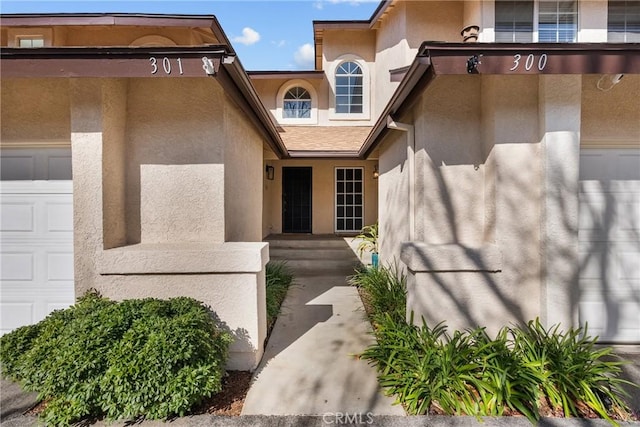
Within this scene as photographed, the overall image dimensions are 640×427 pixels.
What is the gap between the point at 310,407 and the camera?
9.64ft

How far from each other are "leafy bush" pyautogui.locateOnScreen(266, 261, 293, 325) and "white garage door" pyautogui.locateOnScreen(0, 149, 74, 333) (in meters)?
2.80

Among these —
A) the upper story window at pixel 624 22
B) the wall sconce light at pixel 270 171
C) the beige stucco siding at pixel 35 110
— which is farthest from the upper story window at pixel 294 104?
the upper story window at pixel 624 22

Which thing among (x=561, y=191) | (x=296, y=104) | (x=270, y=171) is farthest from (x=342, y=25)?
(x=561, y=191)

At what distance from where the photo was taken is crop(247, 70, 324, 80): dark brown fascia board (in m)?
10.8

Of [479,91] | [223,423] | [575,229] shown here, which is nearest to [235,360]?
[223,423]

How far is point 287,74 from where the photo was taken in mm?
11000

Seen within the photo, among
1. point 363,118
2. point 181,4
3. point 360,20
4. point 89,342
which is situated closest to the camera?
point 89,342

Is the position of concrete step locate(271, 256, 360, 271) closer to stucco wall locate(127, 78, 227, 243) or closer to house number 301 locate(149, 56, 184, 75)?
stucco wall locate(127, 78, 227, 243)

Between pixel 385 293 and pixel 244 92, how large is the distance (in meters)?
3.91

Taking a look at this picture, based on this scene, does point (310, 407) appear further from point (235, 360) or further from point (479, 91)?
point (479, 91)

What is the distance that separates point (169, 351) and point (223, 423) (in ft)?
2.79

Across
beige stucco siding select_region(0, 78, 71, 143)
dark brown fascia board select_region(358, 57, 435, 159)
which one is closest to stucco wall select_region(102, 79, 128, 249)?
beige stucco siding select_region(0, 78, 71, 143)

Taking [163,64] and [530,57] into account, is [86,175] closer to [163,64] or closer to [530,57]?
[163,64]
